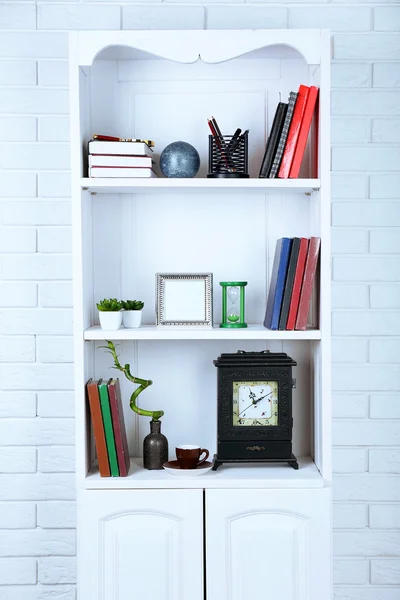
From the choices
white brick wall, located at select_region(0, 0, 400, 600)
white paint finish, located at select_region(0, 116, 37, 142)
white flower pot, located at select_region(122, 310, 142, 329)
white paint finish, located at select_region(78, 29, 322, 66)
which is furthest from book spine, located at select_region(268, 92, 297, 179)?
white paint finish, located at select_region(0, 116, 37, 142)

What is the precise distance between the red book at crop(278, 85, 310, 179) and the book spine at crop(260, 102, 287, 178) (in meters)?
0.03

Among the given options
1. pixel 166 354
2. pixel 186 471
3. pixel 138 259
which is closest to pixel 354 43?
pixel 138 259

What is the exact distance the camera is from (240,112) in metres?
2.40

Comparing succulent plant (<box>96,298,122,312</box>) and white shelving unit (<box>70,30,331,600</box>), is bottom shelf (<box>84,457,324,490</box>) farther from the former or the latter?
succulent plant (<box>96,298,122,312</box>)

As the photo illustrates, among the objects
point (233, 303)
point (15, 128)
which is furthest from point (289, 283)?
point (15, 128)

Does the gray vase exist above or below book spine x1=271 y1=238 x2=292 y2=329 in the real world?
below

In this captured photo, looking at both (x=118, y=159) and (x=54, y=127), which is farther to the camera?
(x=54, y=127)

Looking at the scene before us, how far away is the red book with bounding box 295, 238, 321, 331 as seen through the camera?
7.01 ft

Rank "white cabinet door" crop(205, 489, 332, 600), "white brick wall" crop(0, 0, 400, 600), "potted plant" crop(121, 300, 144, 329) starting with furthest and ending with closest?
"white brick wall" crop(0, 0, 400, 600) < "potted plant" crop(121, 300, 144, 329) < "white cabinet door" crop(205, 489, 332, 600)

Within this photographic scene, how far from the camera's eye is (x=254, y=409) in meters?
2.21

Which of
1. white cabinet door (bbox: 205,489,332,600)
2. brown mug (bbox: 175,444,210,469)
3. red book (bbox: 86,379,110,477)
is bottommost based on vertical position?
white cabinet door (bbox: 205,489,332,600)

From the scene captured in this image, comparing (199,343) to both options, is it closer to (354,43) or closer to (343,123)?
(343,123)

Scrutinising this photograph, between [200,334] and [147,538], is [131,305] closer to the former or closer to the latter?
[200,334]

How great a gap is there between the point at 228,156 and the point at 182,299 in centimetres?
44
